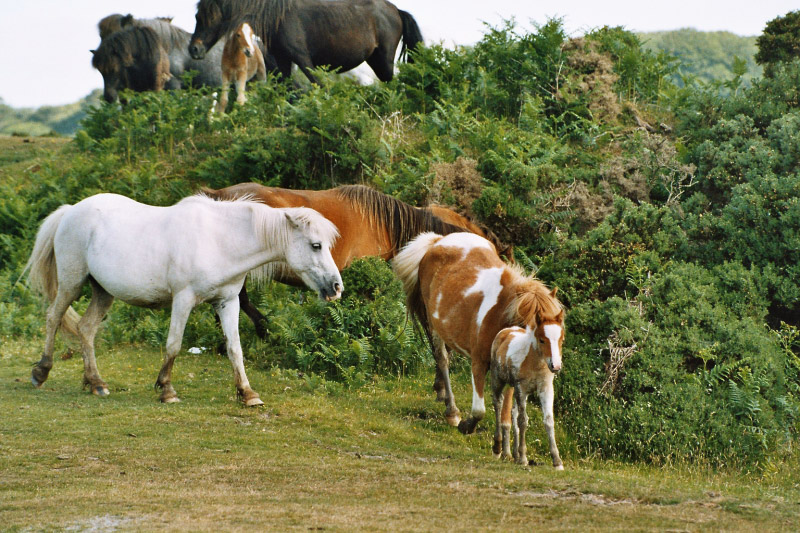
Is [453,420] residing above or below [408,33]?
below

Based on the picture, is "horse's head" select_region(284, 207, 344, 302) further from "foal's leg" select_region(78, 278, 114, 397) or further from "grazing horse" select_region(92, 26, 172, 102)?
"grazing horse" select_region(92, 26, 172, 102)

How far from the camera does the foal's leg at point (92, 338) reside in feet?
28.8

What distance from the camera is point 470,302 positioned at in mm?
7707

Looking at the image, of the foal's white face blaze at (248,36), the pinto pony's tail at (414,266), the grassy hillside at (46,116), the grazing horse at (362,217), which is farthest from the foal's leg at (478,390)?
the grassy hillside at (46,116)

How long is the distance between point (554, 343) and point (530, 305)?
24.4 inches

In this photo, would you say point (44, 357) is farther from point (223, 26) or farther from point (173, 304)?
point (223, 26)

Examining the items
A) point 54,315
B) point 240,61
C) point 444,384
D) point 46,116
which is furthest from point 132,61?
point 46,116

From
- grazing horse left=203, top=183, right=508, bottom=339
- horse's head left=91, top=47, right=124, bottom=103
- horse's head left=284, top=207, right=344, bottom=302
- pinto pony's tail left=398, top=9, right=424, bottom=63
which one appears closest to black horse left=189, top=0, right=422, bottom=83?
pinto pony's tail left=398, top=9, right=424, bottom=63

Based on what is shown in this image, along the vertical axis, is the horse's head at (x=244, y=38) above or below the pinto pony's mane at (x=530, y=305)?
above

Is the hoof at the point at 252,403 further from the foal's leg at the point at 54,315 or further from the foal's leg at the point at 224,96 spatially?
the foal's leg at the point at 224,96

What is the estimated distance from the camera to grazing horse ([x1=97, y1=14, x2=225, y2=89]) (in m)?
20.5

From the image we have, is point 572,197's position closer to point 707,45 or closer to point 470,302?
point 470,302

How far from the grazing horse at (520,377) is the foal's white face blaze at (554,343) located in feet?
0.06

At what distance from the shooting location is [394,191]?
41.5 ft
